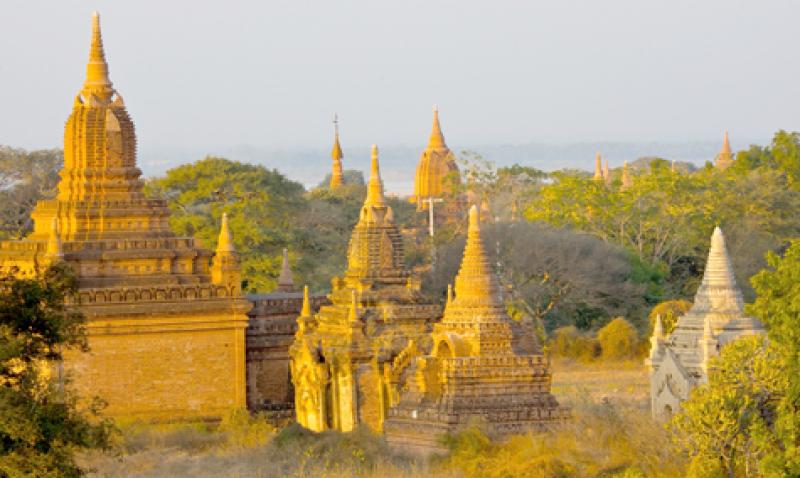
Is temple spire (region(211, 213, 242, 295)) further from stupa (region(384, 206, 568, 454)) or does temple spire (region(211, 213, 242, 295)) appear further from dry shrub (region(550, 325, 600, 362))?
dry shrub (region(550, 325, 600, 362))

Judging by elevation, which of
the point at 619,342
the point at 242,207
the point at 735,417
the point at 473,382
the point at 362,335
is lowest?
the point at 735,417

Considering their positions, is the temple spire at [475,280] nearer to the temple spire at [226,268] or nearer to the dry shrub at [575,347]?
the temple spire at [226,268]

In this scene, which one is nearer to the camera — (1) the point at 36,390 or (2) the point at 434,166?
(1) the point at 36,390

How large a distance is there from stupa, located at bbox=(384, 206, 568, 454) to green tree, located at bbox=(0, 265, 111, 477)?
8533 millimetres

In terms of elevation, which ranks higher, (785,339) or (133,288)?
(133,288)

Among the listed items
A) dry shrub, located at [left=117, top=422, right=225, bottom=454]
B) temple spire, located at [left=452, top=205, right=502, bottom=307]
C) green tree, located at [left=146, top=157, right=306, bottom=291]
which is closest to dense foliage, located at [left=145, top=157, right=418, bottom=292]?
green tree, located at [left=146, top=157, right=306, bottom=291]

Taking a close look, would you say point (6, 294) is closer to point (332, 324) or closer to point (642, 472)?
point (642, 472)

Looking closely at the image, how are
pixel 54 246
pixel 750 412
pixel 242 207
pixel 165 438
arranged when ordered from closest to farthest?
1. pixel 750 412
2. pixel 165 438
3. pixel 54 246
4. pixel 242 207

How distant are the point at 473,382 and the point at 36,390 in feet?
34.0

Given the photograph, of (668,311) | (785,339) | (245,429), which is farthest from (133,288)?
(668,311)

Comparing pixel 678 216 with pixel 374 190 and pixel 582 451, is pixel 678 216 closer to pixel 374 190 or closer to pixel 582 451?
pixel 374 190

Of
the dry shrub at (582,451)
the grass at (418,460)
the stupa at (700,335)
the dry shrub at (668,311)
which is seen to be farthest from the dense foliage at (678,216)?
the dry shrub at (582,451)

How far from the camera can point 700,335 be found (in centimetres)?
4419

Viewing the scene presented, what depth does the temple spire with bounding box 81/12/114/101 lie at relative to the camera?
47.3 m
